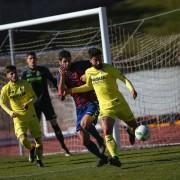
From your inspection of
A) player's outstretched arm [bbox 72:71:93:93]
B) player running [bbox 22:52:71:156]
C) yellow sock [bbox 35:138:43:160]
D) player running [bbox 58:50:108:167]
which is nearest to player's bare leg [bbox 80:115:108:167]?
player running [bbox 58:50:108:167]

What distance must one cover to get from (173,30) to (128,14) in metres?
3.20

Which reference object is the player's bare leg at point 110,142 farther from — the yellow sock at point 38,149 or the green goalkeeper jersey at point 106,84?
the yellow sock at point 38,149

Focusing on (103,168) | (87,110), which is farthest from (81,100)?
(103,168)

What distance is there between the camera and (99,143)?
14562 mm

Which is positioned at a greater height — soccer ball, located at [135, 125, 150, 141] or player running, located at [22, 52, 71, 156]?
player running, located at [22, 52, 71, 156]

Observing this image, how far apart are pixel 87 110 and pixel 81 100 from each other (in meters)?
0.27

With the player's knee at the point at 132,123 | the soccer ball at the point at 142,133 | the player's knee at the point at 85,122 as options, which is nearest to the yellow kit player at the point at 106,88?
the player's knee at the point at 132,123

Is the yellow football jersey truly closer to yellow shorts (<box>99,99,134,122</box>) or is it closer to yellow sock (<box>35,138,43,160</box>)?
yellow sock (<box>35,138,43,160</box>)

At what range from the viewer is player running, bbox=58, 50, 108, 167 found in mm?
13055

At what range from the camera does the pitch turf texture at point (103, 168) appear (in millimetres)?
11219

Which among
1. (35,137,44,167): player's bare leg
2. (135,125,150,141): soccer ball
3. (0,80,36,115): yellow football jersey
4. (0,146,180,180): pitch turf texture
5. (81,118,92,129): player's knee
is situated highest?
(0,80,36,115): yellow football jersey

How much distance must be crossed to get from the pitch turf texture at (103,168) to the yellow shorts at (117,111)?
82cm

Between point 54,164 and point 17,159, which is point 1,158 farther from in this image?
point 54,164

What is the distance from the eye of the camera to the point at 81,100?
13.4 m
